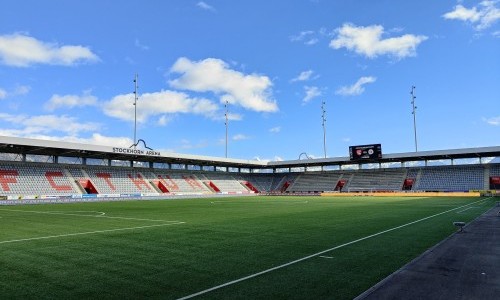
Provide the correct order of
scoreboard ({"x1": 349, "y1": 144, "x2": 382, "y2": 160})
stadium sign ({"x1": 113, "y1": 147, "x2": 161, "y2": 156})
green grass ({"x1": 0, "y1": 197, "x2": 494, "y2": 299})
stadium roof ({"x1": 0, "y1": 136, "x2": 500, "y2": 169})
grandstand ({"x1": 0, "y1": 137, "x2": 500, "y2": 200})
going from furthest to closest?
scoreboard ({"x1": 349, "y1": 144, "x2": 382, "y2": 160}) < stadium sign ({"x1": 113, "y1": 147, "x2": 161, "y2": 156}) < grandstand ({"x1": 0, "y1": 137, "x2": 500, "y2": 200}) < stadium roof ({"x1": 0, "y1": 136, "x2": 500, "y2": 169}) < green grass ({"x1": 0, "y1": 197, "x2": 494, "y2": 299})

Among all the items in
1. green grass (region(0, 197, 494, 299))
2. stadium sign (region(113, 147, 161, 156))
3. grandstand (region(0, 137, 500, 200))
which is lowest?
green grass (region(0, 197, 494, 299))

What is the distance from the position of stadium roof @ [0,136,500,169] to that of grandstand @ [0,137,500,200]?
11cm

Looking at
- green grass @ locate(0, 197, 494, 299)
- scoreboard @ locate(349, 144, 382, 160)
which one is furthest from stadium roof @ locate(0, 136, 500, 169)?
green grass @ locate(0, 197, 494, 299)

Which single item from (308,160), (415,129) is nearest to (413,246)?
(415,129)

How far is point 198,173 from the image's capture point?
254ft

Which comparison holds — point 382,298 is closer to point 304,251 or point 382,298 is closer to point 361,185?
point 304,251

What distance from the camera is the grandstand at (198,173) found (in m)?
51.1

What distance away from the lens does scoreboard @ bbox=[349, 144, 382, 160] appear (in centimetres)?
7031

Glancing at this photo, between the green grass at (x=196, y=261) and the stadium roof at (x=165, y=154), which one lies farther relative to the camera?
the stadium roof at (x=165, y=154)

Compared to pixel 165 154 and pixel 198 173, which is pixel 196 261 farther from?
pixel 198 173

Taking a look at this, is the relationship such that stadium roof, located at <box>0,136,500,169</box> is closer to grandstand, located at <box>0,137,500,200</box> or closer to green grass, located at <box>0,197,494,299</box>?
grandstand, located at <box>0,137,500,200</box>

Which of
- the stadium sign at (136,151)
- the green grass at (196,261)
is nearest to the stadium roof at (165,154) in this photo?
the stadium sign at (136,151)

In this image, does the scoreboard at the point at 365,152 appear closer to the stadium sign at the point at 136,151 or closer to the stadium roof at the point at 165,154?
the stadium roof at the point at 165,154

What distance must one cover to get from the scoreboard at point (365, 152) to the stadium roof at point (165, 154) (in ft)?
4.99
